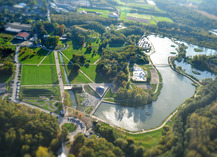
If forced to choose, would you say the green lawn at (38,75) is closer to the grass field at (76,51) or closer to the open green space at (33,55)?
the open green space at (33,55)

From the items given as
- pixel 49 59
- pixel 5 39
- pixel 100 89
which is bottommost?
pixel 100 89

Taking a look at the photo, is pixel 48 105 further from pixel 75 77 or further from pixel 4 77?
pixel 4 77

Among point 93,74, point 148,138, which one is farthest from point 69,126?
point 93,74

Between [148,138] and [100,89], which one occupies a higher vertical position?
[100,89]

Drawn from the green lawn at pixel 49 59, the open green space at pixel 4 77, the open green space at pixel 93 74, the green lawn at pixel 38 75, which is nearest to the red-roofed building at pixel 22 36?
the green lawn at pixel 49 59

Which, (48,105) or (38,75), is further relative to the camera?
(38,75)

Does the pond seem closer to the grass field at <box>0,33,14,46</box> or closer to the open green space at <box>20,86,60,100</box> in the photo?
the open green space at <box>20,86,60,100</box>

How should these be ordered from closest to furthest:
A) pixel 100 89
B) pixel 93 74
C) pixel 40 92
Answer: pixel 40 92, pixel 100 89, pixel 93 74
